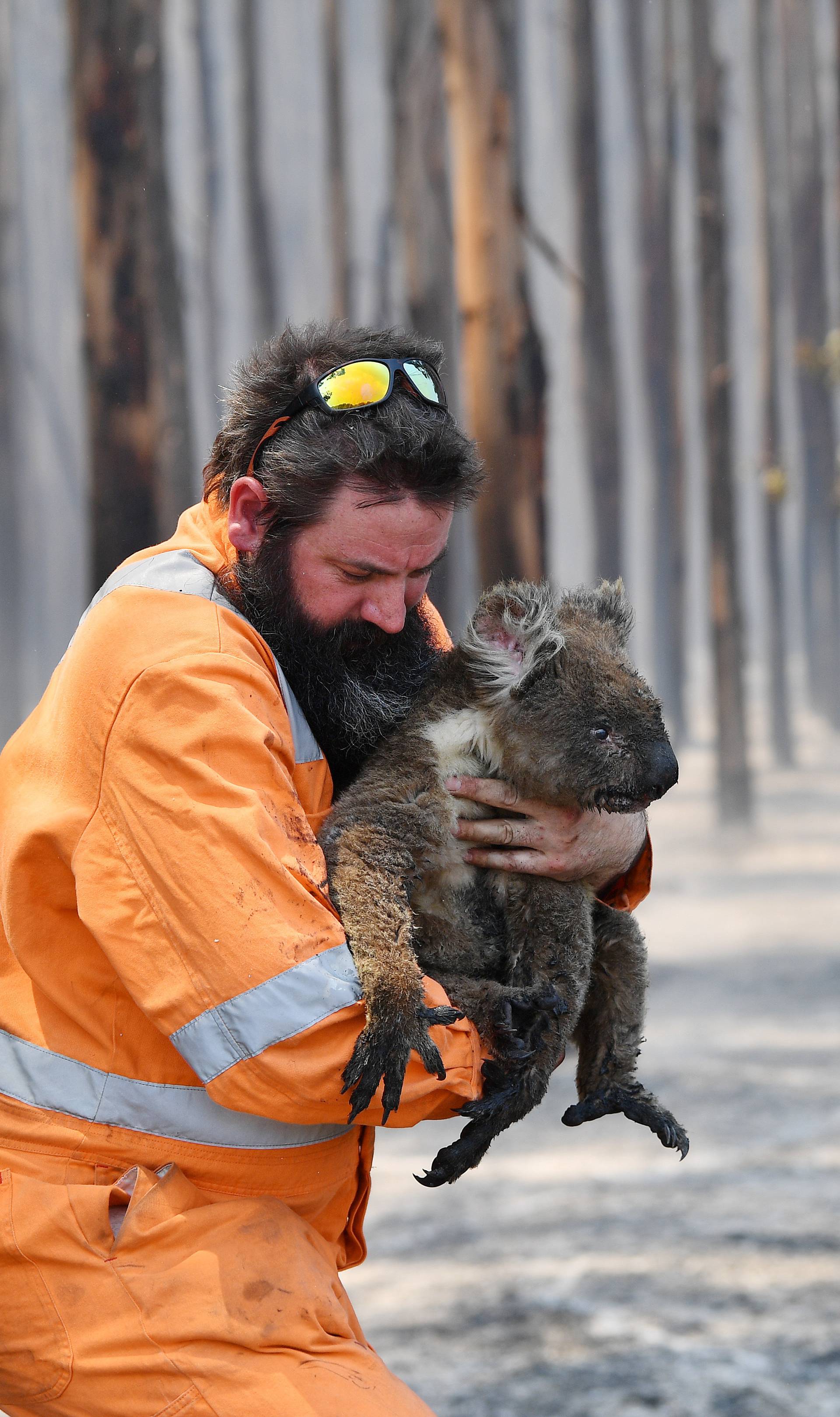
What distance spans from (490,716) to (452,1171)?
822mm

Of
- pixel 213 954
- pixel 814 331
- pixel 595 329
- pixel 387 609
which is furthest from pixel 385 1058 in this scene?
pixel 814 331

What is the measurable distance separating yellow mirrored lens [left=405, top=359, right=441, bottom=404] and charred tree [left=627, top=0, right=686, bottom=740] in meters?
18.9

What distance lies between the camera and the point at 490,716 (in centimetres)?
277

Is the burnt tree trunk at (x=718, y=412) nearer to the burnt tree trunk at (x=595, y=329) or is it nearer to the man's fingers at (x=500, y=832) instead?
the burnt tree trunk at (x=595, y=329)

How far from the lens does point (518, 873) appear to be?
272 cm

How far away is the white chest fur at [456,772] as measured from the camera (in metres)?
2.65

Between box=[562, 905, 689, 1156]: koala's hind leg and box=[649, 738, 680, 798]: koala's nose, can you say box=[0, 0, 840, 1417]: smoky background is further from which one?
box=[649, 738, 680, 798]: koala's nose

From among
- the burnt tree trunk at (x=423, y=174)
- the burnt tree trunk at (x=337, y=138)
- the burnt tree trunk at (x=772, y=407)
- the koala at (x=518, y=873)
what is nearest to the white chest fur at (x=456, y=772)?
the koala at (x=518, y=873)

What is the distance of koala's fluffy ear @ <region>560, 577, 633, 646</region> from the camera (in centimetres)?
295

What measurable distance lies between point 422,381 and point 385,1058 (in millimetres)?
1166

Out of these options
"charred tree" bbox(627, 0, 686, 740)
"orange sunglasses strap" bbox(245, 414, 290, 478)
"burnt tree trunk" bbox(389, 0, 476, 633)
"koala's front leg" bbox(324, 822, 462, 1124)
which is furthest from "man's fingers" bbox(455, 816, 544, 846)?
"charred tree" bbox(627, 0, 686, 740)

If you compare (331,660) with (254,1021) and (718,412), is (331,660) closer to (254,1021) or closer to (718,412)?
(254,1021)

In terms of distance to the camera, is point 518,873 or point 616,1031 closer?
point 518,873

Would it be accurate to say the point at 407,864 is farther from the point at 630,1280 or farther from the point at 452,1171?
the point at 630,1280
